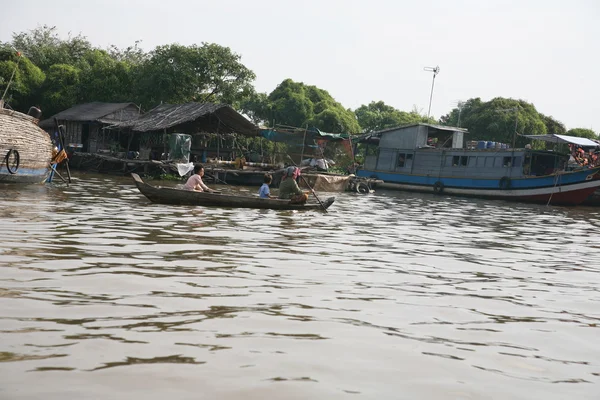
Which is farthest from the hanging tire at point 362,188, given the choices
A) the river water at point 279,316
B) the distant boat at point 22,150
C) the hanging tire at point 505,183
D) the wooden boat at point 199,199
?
the river water at point 279,316

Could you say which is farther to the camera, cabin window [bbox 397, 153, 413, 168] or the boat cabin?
cabin window [bbox 397, 153, 413, 168]

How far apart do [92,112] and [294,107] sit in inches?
944

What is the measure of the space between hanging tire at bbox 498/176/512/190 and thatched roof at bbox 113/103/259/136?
12013 mm

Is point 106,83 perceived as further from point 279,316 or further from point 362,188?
point 279,316

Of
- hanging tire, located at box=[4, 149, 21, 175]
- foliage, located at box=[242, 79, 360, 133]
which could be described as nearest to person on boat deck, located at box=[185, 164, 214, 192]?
hanging tire, located at box=[4, 149, 21, 175]

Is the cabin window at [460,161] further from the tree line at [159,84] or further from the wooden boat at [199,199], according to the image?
the wooden boat at [199,199]

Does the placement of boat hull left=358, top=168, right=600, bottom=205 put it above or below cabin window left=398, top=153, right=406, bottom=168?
below

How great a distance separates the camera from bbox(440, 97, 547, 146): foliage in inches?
1945

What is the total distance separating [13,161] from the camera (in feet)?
56.0

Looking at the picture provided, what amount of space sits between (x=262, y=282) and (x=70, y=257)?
2.41 meters

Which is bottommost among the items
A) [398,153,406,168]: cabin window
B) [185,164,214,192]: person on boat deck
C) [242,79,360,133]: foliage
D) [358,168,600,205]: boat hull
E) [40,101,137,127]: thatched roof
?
[185,164,214,192]: person on boat deck

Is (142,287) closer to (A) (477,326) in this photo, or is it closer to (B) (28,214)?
(A) (477,326)

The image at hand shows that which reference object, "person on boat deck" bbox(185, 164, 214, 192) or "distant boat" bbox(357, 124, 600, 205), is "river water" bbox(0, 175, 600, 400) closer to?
"person on boat deck" bbox(185, 164, 214, 192)

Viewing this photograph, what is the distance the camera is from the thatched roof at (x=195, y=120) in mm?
29266
